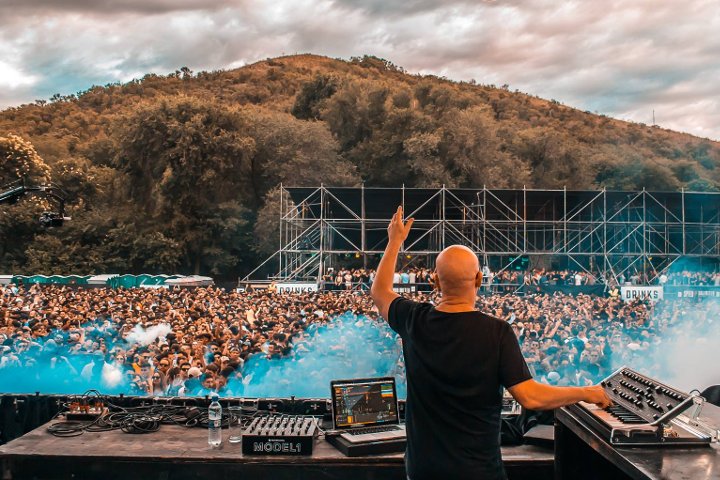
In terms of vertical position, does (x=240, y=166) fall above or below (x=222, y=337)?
above

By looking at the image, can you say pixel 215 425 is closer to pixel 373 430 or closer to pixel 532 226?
pixel 373 430

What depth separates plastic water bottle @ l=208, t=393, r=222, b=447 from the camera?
Answer: 2674mm

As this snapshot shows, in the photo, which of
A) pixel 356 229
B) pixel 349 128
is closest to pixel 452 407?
pixel 356 229

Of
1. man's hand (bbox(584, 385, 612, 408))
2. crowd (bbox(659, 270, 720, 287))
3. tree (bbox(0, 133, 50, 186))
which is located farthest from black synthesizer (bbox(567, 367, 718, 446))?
tree (bbox(0, 133, 50, 186))

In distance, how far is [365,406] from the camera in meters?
2.75

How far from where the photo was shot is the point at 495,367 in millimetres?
1758

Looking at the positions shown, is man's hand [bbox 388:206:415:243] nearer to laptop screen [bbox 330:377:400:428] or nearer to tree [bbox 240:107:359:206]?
laptop screen [bbox 330:377:400:428]

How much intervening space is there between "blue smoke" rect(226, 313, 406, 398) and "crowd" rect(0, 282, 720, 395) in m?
0.07

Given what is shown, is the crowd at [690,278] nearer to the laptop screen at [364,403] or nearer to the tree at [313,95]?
the laptop screen at [364,403]

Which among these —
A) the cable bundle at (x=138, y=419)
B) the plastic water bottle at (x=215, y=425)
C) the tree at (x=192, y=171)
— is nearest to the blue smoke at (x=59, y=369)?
the cable bundle at (x=138, y=419)

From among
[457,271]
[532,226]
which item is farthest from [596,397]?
[532,226]

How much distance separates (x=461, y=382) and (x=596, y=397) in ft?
1.50

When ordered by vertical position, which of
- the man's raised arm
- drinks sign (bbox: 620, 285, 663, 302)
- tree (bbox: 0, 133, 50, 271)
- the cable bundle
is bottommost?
drinks sign (bbox: 620, 285, 663, 302)

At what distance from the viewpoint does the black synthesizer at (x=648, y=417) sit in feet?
6.15
